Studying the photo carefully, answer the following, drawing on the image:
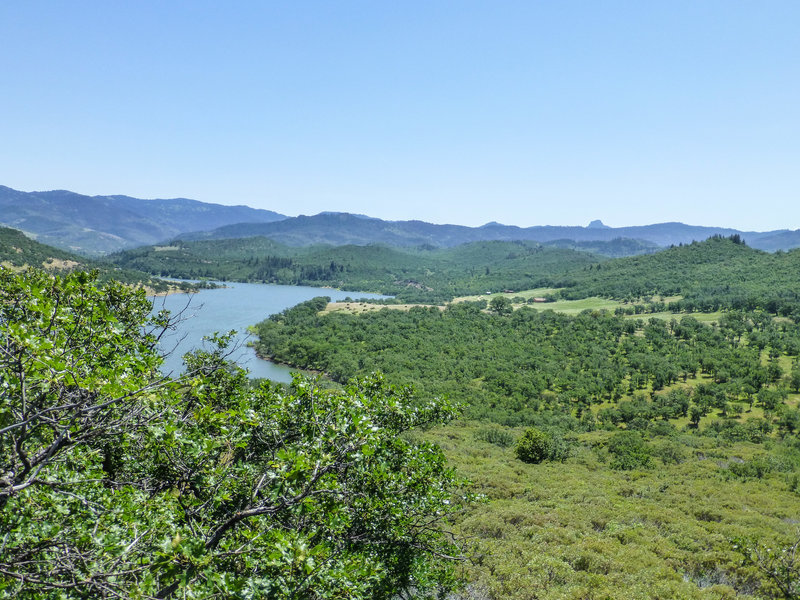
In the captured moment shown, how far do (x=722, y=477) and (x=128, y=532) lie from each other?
35.8 m

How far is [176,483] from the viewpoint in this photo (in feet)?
19.4

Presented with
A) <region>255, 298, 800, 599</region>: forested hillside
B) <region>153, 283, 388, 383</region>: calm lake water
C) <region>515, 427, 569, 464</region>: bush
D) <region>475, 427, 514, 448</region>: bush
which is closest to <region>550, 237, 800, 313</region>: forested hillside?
<region>255, 298, 800, 599</region>: forested hillside

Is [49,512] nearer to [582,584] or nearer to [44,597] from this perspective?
[44,597]

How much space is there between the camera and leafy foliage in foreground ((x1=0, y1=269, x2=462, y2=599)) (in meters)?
4.07

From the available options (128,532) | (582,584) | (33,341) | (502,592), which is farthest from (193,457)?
(582,584)

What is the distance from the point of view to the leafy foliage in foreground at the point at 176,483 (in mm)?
4066

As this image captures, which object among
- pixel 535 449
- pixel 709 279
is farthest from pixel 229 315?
pixel 709 279

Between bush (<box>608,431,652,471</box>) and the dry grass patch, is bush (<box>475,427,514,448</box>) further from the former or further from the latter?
the dry grass patch

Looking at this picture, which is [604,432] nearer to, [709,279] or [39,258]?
[709,279]

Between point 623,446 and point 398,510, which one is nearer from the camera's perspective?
point 398,510

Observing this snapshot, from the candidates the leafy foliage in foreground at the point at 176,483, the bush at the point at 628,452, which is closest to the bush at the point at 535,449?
the bush at the point at 628,452

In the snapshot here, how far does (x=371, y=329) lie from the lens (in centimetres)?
10600

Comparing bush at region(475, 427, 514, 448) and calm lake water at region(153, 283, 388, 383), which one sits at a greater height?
calm lake water at region(153, 283, 388, 383)

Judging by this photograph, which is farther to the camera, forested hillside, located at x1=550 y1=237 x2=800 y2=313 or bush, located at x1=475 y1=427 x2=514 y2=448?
forested hillside, located at x1=550 y1=237 x2=800 y2=313
